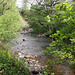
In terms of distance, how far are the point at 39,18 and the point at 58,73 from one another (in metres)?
21.3

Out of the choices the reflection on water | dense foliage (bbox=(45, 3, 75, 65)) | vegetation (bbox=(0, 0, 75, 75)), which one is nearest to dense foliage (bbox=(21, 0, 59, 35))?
vegetation (bbox=(0, 0, 75, 75))

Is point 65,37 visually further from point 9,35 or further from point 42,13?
point 42,13

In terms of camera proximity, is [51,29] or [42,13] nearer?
[51,29]

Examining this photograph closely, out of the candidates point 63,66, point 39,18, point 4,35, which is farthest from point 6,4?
point 63,66

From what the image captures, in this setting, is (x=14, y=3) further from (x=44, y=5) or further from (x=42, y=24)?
(x=42, y=24)

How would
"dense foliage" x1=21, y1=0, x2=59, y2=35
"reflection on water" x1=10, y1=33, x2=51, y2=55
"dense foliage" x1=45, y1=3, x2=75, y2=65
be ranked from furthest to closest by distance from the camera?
1. "dense foliage" x1=21, y1=0, x2=59, y2=35
2. "reflection on water" x1=10, y1=33, x2=51, y2=55
3. "dense foliage" x1=45, y1=3, x2=75, y2=65

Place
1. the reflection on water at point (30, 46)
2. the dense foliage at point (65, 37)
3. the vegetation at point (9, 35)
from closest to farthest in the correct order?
the dense foliage at point (65, 37), the vegetation at point (9, 35), the reflection on water at point (30, 46)

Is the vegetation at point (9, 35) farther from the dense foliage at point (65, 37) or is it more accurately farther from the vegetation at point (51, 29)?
the dense foliage at point (65, 37)

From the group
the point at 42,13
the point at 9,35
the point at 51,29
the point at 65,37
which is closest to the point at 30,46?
the point at 9,35

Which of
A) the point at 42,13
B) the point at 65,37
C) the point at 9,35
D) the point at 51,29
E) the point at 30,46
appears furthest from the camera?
the point at 42,13

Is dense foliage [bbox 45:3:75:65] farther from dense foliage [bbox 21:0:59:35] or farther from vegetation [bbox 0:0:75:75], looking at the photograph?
dense foliage [bbox 21:0:59:35]

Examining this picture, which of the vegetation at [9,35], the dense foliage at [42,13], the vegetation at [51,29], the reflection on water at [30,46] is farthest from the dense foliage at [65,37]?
the dense foliage at [42,13]

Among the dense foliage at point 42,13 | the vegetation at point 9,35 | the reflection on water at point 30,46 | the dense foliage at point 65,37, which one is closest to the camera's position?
the dense foliage at point 65,37

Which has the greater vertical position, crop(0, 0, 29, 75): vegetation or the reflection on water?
crop(0, 0, 29, 75): vegetation
